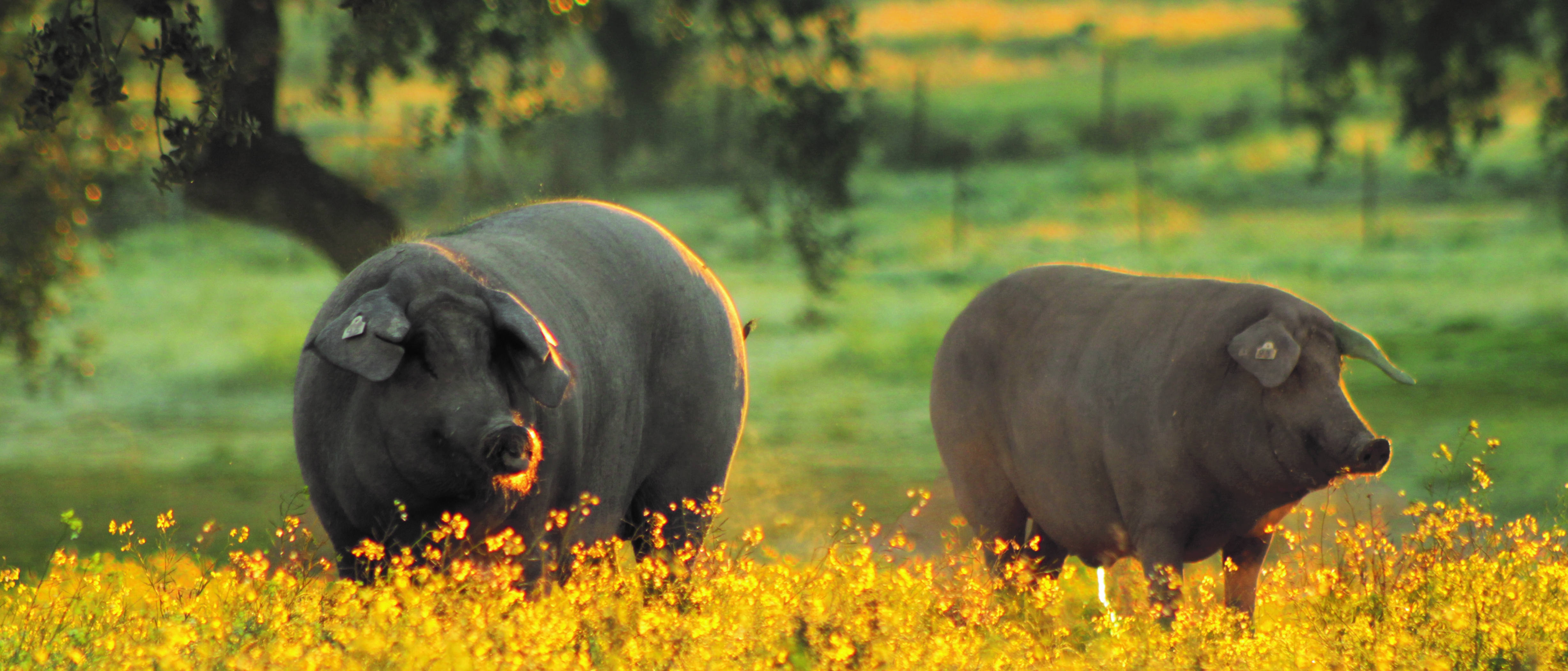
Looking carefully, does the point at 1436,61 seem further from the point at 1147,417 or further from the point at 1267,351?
the point at 1267,351

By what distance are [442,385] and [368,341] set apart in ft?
0.89

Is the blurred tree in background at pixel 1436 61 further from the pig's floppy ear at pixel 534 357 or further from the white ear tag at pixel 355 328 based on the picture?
the white ear tag at pixel 355 328

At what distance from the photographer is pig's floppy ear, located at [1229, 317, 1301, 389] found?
641 centimetres

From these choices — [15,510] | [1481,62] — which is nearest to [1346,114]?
[1481,62]

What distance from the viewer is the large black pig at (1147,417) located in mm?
6602

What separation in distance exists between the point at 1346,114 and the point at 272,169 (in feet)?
40.9

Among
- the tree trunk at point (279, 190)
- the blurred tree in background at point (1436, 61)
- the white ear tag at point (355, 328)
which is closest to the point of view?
the white ear tag at point (355, 328)

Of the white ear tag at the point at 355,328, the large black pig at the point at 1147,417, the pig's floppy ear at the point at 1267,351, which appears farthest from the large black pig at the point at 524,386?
the pig's floppy ear at the point at 1267,351

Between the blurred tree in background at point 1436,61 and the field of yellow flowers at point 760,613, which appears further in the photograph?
the blurred tree in background at point 1436,61

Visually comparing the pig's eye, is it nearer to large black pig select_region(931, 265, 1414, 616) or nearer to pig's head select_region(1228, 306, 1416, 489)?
large black pig select_region(931, 265, 1414, 616)

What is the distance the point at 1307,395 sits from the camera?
660 cm

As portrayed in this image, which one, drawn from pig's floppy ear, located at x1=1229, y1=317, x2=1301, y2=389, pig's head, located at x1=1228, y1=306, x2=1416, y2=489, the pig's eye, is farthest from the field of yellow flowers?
pig's floppy ear, located at x1=1229, y1=317, x2=1301, y2=389

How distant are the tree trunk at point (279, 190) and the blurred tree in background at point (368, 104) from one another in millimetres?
12

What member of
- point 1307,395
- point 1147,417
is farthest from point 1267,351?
point 1147,417
